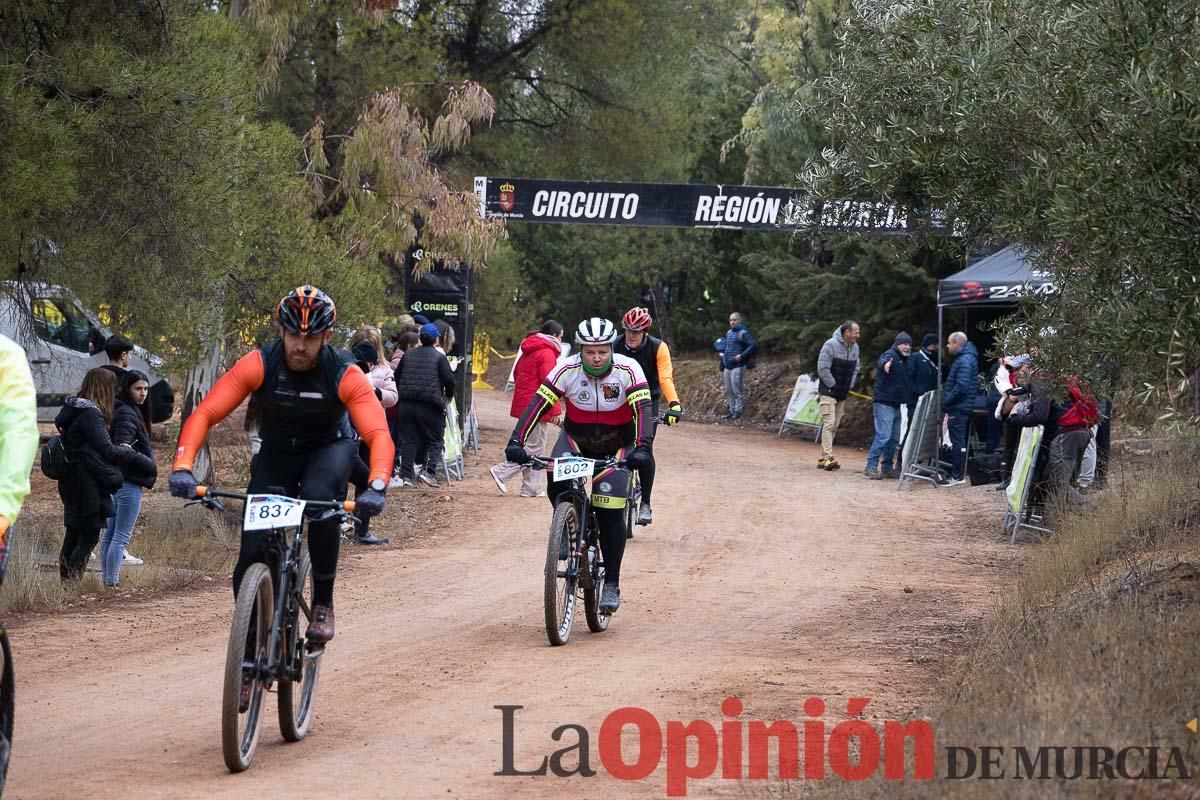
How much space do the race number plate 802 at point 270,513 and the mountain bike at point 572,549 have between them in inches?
115

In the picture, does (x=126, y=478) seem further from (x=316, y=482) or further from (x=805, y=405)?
(x=805, y=405)

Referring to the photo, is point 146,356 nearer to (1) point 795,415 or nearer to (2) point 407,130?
(2) point 407,130

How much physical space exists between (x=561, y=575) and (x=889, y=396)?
12792mm

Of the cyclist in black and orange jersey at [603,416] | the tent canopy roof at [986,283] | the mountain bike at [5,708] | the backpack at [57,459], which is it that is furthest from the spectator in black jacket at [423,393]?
the mountain bike at [5,708]

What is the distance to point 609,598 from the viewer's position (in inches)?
399

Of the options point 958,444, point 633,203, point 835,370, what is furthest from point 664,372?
point 633,203

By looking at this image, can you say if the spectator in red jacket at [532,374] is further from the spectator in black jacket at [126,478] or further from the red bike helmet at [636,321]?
the spectator in black jacket at [126,478]

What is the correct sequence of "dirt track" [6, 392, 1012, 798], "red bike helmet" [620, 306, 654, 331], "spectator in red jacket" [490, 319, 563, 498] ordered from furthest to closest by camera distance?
"spectator in red jacket" [490, 319, 563, 498], "red bike helmet" [620, 306, 654, 331], "dirt track" [6, 392, 1012, 798]

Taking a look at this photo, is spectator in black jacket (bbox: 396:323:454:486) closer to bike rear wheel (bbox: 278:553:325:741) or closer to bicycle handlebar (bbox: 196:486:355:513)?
bike rear wheel (bbox: 278:553:325:741)

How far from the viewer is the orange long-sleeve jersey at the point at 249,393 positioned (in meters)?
6.91

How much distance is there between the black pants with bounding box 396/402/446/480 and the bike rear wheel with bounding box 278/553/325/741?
10656mm

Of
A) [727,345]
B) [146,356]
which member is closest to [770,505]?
[146,356]

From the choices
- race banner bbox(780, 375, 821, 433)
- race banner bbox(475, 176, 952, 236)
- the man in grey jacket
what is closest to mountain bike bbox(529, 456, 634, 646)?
the man in grey jacket

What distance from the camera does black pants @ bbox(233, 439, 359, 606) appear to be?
7086 millimetres
